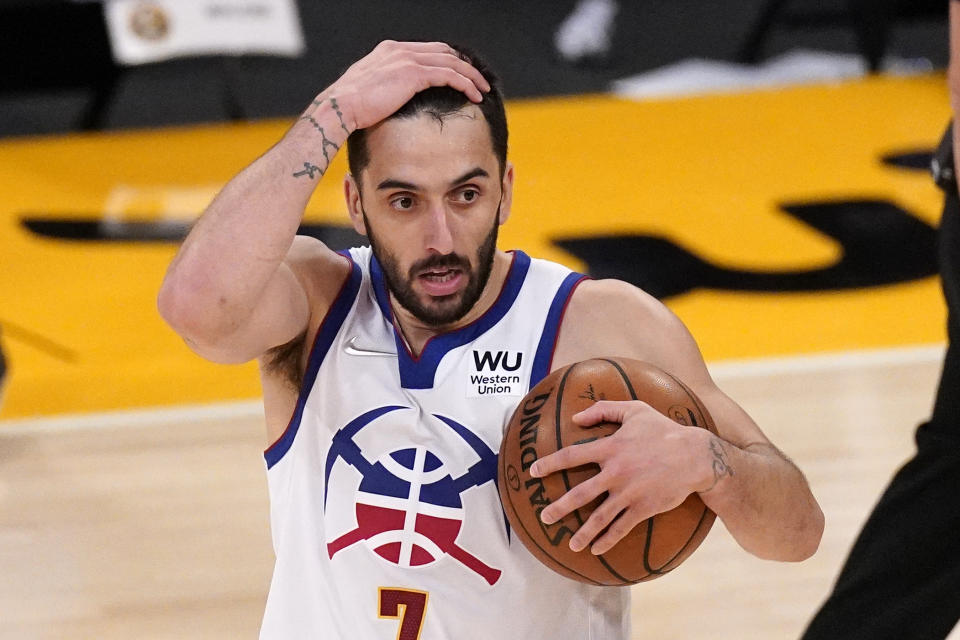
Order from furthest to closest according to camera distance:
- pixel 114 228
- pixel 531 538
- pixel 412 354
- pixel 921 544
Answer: pixel 114 228, pixel 921 544, pixel 412 354, pixel 531 538

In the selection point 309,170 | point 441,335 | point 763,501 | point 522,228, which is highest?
point 309,170

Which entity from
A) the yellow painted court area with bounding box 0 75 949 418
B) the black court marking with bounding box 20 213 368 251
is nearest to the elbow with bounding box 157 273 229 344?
the yellow painted court area with bounding box 0 75 949 418

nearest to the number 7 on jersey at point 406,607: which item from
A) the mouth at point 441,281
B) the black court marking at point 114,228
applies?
the mouth at point 441,281

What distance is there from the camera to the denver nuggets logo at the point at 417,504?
7.97ft

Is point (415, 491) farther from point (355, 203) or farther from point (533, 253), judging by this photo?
point (533, 253)

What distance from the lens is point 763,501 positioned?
2.32 meters

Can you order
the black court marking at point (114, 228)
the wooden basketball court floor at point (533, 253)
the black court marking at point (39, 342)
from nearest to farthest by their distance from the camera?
the wooden basketball court floor at point (533, 253)
the black court marking at point (39, 342)
the black court marking at point (114, 228)

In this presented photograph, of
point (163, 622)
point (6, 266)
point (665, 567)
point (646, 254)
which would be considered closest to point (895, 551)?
point (665, 567)

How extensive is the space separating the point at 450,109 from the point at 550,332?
18.4 inches

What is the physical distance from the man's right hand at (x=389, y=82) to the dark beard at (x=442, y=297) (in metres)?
0.21

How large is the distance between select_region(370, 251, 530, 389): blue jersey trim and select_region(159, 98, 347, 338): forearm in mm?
335

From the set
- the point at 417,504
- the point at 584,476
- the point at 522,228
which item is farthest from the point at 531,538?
the point at 522,228

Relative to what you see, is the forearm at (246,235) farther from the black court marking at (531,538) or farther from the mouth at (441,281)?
the black court marking at (531,538)

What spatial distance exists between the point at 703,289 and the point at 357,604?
4153 mm
